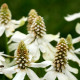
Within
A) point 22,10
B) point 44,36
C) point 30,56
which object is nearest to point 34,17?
point 44,36

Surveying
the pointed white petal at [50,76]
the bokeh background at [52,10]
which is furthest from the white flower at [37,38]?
the bokeh background at [52,10]

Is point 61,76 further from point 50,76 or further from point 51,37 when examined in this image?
point 51,37

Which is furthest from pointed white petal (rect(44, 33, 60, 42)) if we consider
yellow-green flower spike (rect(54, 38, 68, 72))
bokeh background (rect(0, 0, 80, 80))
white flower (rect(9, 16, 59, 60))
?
bokeh background (rect(0, 0, 80, 80))

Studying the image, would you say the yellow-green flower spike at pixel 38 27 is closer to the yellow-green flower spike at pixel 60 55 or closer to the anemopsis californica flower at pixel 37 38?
the anemopsis californica flower at pixel 37 38

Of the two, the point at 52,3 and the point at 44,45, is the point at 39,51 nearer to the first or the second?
the point at 44,45

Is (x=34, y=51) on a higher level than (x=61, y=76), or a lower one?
higher

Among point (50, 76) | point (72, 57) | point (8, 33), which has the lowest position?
point (50, 76)

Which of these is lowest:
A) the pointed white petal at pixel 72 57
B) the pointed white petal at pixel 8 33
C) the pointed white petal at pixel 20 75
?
the pointed white petal at pixel 20 75

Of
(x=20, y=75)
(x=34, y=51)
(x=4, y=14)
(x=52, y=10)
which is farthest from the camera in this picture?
(x=52, y=10)

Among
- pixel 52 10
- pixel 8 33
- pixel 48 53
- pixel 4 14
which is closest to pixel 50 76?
pixel 48 53
